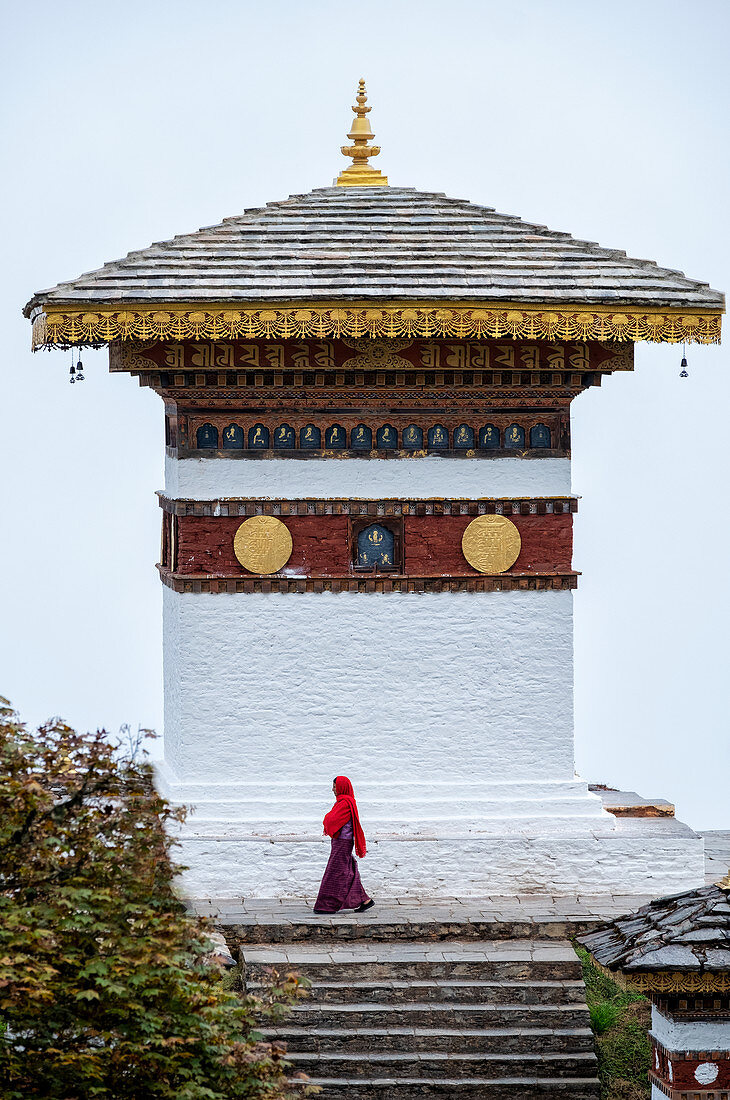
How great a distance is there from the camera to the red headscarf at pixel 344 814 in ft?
38.5

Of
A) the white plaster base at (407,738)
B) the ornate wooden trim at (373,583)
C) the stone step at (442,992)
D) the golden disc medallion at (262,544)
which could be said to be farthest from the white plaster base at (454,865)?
the golden disc medallion at (262,544)

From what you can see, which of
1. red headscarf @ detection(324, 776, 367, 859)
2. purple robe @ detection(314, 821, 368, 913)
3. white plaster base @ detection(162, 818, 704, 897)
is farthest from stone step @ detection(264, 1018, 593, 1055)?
white plaster base @ detection(162, 818, 704, 897)

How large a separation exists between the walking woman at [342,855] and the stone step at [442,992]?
0.90m

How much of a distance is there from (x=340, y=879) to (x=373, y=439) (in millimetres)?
2817

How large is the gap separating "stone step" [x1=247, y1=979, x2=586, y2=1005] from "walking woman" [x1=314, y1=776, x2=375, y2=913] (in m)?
0.90

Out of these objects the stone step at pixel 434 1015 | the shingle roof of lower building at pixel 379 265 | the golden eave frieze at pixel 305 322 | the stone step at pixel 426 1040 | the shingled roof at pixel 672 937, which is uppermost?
the shingle roof of lower building at pixel 379 265

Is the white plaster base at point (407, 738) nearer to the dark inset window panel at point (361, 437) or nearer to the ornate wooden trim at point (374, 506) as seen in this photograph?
the ornate wooden trim at point (374, 506)

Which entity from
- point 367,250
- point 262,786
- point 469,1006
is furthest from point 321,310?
point 469,1006

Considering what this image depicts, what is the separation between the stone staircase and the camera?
10.5 metres

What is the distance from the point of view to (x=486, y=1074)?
34.6 ft

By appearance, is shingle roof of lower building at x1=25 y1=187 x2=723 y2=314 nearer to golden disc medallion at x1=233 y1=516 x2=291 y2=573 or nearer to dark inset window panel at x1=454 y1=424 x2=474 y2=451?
dark inset window panel at x1=454 y1=424 x2=474 y2=451

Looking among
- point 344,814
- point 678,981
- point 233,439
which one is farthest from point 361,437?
point 678,981

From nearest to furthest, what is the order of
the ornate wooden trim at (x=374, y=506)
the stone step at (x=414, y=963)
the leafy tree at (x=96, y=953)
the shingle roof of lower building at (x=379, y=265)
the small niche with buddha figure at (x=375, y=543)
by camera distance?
the leafy tree at (x=96, y=953) → the stone step at (x=414, y=963) → the shingle roof of lower building at (x=379, y=265) → the ornate wooden trim at (x=374, y=506) → the small niche with buddha figure at (x=375, y=543)

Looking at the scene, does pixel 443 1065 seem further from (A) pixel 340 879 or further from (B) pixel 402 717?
(B) pixel 402 717
